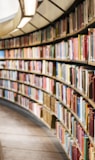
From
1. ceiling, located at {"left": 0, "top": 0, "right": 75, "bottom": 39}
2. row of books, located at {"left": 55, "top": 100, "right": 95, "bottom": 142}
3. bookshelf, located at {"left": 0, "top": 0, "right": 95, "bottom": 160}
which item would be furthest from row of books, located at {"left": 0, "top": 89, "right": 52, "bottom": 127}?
ceiling, located at {"left": 0, "top": 0, "right": 75, "bottom": 39}

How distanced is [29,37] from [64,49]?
2405 mm

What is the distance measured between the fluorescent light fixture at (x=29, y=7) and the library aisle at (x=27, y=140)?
1.94 metres

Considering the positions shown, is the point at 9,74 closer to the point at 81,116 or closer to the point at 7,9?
the point at 7,9

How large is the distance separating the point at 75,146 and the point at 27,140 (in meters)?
1.77

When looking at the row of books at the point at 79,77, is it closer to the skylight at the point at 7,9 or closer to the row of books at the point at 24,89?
the row of books at the point at 24,89

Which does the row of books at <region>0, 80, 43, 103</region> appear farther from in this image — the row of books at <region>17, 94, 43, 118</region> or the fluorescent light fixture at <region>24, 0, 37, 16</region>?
the fluorescent light fixture at <region>24, 0, 37, 16</region>

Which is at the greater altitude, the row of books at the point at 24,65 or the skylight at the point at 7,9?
the skylight at the point at 7,9

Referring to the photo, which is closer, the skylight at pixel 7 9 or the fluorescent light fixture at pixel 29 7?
the fluorescent light fixture at pixel 29 7

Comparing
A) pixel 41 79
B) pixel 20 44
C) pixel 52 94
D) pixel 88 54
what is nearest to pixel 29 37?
pixel 20 44

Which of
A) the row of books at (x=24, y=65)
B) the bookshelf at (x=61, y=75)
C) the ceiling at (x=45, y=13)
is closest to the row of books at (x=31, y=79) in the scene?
the bookshelf at (x=61, y=75)

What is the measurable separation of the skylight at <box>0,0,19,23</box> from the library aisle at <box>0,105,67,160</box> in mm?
2481

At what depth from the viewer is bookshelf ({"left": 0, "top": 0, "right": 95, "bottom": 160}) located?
2.50m

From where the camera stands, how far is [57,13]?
3.74 m

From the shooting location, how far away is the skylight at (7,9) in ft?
22.4
